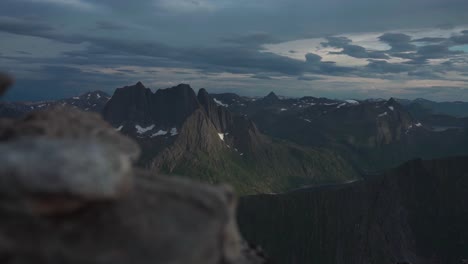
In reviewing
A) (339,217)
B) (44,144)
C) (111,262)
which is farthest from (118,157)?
(339,217)

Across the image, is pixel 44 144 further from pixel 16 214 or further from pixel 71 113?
pixel 71 113

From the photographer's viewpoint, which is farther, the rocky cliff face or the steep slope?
the steep slope

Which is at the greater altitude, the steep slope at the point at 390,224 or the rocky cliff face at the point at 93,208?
the rocky cliff face at the point at 93,208

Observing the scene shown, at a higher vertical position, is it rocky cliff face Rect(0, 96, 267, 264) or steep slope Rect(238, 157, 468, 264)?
rocky cliff face Rect(0, 96, 267, 264)

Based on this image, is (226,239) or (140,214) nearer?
(140,214)

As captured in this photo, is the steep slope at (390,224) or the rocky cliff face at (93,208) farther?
the steep slope at (390,224)

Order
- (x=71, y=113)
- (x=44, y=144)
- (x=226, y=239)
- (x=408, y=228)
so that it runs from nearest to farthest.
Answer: (x=44, y=144), (x=226, y=239), (x=71, y=113), (x=408, y=228)

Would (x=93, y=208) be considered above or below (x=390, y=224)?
above

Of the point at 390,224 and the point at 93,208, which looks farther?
the point at 390,224
